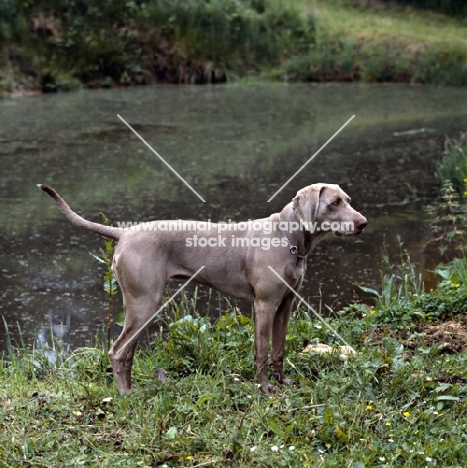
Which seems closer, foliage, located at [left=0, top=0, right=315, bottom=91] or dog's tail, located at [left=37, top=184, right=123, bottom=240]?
dog's tail, located at [left=37, top=184, right=123, bottom=240]

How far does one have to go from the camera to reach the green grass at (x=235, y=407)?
413 cm

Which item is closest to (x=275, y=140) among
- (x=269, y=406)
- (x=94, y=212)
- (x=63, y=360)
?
(x=94, y=212)

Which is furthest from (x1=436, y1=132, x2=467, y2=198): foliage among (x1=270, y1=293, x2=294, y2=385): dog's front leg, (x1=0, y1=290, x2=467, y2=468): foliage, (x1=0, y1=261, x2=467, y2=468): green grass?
(x1=270, y1=293, x2=294, y2=385): dog's front leg

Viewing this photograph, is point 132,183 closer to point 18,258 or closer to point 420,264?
point 18,258

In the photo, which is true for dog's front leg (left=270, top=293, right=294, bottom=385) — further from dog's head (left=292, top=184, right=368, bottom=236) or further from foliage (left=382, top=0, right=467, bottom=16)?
foliage (left=382, top=0, right=467, bottom=16)

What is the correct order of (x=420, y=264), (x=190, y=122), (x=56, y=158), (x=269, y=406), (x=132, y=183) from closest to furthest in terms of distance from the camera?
(x=269, y=406) → (x=420, y=264) → (x=132, y=183) → (x=56, y=158) → (x=190, y=122)

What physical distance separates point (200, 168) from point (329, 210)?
7851mm

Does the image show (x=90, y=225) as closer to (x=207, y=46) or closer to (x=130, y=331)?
(x=130, y=331)

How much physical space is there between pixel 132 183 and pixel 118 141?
2.78m

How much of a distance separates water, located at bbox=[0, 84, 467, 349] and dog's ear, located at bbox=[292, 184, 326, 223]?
212 centimetres

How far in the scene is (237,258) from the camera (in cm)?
520

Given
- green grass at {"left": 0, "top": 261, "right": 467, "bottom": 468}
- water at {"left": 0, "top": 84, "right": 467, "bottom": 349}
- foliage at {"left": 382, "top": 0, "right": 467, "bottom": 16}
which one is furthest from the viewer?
foliage at {"left": 382, "top": 0, "right": 467, "bottom": 16}

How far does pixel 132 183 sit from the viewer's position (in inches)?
467

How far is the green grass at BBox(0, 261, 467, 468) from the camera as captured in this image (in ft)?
13.6
